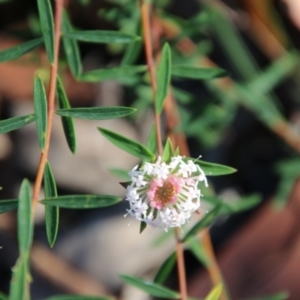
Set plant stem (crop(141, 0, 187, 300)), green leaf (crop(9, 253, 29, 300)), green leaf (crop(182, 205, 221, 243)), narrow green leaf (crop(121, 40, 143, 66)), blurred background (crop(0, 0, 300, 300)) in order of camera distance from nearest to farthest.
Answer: green leaf (crop(9, 253, 29, 300))
plant stem (crop(141, 0, 187, 300))
green leaf (crop(182, 205, 221, 243))
narrow green leaf (crop(121, 40, 143, 66))
blurred background (crop(0, 0, 300, 300))

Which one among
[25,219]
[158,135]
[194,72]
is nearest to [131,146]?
[158,135]

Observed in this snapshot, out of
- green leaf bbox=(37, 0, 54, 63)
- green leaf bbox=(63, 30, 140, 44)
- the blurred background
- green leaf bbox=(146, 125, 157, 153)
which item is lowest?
the blurred background

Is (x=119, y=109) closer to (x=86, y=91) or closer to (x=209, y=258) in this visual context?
(x=209, y=258)

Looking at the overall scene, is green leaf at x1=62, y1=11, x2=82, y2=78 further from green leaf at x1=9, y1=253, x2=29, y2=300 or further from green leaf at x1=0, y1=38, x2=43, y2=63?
green leaf at x1=9, y1=253, x2=29, y2=300

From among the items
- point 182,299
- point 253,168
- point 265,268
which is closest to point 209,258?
point 182,299

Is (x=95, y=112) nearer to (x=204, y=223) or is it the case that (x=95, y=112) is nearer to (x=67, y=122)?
(x=67, y=122)

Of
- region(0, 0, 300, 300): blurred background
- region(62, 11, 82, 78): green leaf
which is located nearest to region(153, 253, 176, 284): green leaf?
region(62, 11, 82, 78): green leaf
